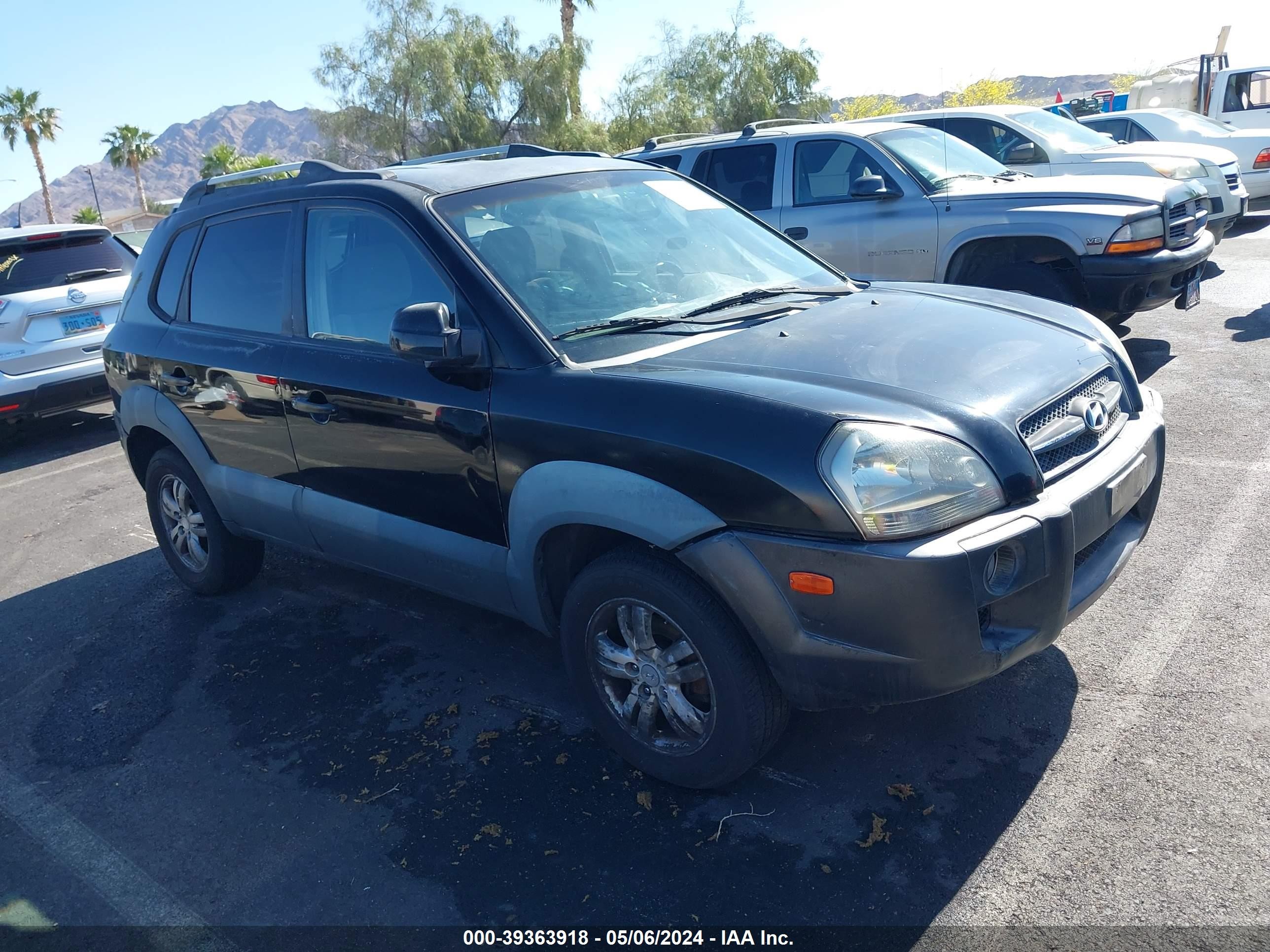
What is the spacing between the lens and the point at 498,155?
4738 mm

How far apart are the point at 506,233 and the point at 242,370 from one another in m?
Answer: 1.40

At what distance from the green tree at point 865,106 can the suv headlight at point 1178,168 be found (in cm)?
3372

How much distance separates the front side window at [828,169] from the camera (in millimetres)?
7863

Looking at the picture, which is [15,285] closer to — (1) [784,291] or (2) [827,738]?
(1) [784,291]

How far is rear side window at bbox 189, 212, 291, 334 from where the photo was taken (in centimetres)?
A: 420

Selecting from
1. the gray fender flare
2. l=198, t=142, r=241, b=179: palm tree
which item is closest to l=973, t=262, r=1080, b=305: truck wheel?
the gray fender flare

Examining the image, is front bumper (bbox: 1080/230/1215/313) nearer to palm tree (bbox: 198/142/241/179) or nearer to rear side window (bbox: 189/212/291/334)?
rear side window (bbox: 189/212/291/334)

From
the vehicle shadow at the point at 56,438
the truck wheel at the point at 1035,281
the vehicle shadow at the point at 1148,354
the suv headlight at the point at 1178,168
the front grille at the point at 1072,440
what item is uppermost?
the suv headlight at the point at 1178,168

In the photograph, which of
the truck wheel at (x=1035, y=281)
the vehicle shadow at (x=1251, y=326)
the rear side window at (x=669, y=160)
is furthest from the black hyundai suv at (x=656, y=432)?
the vehicle shadow at (x=1251, y=326)

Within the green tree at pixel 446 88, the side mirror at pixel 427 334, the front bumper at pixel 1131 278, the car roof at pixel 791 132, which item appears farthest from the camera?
the green tree at pixel 446 88

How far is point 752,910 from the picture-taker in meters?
2.63

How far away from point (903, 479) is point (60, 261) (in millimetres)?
8647

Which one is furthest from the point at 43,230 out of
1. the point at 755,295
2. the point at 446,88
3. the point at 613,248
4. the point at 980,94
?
the point at 980,94

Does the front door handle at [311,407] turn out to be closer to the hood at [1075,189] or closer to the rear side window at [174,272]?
the rear side window at [174,272]
